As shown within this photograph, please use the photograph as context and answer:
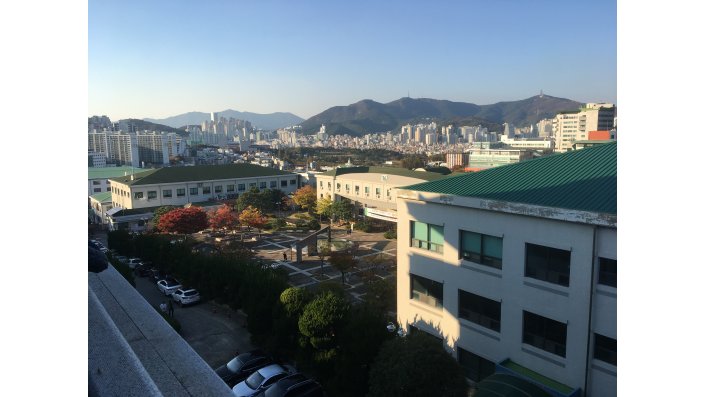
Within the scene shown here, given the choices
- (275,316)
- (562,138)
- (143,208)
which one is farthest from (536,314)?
(562,138)

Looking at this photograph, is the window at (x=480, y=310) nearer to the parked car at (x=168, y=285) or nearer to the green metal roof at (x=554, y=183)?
the green metal roof at (x=554, y=183)

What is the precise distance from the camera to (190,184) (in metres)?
35.7

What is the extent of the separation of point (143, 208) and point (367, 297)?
23782mm

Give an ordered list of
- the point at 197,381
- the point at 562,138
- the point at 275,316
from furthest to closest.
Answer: the point at 562,138 → the point at 275,316 → the point at 197,381

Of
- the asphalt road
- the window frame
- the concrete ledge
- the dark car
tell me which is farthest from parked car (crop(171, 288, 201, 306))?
the window frame

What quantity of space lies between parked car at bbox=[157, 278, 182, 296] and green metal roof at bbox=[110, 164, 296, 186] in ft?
59.7

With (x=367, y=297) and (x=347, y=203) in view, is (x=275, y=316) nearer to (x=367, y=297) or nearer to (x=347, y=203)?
(x=367, y=297)

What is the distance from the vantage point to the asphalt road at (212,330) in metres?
11.9

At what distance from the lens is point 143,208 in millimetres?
32500

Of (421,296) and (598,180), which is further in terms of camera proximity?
(421,296)

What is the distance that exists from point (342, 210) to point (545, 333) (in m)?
21.9

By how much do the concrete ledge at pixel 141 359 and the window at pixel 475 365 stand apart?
4.49 meters

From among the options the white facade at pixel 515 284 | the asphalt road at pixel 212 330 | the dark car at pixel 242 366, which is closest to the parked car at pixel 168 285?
the asphalt road at pixel 212 330

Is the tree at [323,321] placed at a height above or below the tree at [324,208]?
below
